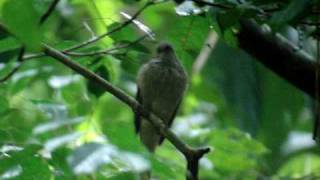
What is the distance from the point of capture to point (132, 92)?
5.77 m

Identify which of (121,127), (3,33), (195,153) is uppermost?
(121,127)

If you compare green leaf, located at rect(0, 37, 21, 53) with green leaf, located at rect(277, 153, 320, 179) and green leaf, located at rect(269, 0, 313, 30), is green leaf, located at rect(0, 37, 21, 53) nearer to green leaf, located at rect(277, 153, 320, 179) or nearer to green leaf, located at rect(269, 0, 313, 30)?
green leaf, located at rect(269, 0, 313, 30)

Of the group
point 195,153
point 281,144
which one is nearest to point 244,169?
point 281,144

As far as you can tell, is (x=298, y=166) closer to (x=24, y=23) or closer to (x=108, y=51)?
(x=108, y=51)

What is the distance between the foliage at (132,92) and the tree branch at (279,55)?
97 millimetres

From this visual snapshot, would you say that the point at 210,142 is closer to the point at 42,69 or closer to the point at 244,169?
the point at 244,169

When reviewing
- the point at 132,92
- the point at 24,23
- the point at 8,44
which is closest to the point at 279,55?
the point at 8,44

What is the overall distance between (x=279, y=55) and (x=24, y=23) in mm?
2357

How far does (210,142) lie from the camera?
3996 millimetres

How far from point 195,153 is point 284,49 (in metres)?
1.29

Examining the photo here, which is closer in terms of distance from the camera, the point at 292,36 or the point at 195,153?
the point at 195,153

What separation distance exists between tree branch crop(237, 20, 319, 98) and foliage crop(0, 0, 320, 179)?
10 centimetres

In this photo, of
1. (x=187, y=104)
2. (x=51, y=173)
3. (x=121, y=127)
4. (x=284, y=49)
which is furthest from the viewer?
(x=187, y=104)

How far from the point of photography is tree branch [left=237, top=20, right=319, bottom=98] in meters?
3.80
